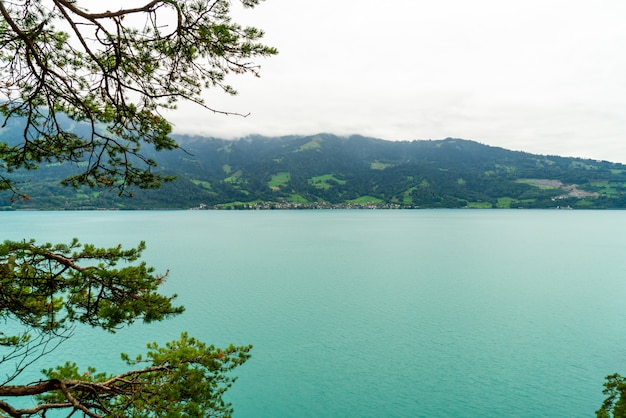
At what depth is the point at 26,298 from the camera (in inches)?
245

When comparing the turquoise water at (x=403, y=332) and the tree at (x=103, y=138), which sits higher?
the tree at (x=103, y=138)

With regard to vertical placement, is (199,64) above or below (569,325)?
above

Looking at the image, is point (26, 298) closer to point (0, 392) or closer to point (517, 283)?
point (0, 392)

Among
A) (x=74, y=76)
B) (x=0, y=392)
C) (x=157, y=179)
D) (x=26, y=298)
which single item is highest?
(x=74, y=76)

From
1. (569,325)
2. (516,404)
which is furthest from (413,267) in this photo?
(516,404)

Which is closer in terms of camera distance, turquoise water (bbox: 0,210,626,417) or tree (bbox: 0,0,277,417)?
tree (bbox: 0,0,277,417)

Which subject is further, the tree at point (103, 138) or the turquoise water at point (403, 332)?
the turquoise water at point (403, 332)

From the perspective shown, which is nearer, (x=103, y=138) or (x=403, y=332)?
(x=103, y=138)

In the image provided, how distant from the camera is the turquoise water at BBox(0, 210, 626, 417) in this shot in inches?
790

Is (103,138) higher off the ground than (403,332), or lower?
higher

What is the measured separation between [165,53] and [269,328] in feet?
88.4

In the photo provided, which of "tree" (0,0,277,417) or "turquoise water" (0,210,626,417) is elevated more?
"tree" (0,0,277,417)

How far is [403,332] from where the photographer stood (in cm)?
2883

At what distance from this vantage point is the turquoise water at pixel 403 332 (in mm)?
20078
